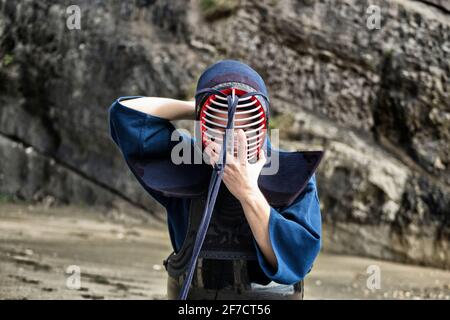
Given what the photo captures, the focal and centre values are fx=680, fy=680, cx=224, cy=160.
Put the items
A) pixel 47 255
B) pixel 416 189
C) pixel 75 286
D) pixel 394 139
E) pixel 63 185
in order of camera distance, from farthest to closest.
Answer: pixel 63 185, pixel 394 139, pixel 416 189, pixel 47 255, pixel 75 286

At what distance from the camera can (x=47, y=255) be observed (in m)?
6.05

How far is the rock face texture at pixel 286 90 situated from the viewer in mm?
8109

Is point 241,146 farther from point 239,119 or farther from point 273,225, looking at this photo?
point 273,225

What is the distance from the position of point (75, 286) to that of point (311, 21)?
18.1 feet

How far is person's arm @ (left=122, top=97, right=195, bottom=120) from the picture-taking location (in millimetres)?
1812


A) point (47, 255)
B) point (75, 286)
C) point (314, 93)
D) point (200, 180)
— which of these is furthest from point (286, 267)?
point (314, 93)

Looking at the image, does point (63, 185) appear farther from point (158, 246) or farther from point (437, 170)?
point (437, 170)

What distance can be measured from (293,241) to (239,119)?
32 cm

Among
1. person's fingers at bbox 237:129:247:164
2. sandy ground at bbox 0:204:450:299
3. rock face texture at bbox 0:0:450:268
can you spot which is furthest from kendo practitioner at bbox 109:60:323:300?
rock face texture at bbox 0:0:450:268

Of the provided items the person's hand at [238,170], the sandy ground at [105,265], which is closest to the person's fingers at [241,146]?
the person's hand at [238,170]

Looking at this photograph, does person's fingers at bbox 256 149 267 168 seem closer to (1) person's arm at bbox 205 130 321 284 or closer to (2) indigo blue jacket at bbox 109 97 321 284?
(1) person's arm at bbox 205 130 321 284

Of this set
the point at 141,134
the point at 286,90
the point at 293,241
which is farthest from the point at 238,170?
the point at 286,90

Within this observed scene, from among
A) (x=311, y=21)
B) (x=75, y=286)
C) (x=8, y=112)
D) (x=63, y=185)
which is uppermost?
(x=311, y=21)

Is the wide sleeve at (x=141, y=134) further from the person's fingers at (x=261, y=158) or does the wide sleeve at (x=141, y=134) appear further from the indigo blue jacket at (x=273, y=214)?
the person's fingers at (x=261, y=158)
